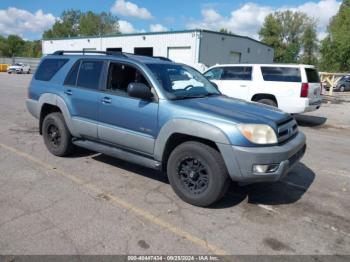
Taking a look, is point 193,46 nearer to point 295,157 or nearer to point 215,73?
point 215,73

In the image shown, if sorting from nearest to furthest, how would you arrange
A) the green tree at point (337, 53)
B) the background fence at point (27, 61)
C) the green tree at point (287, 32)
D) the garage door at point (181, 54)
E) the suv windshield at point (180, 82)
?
the suv windshield at point (180, 82), the garage door at point (181, 54), the green tree at point (337, 53), the background fence at point (27, 61), the green tree at point (287, 32)

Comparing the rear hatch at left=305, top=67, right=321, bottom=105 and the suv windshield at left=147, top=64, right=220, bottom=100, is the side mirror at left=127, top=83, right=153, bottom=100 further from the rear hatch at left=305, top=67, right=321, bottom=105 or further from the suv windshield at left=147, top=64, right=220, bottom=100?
the rear hatch at left=305, top=67, right=321, bottom=105

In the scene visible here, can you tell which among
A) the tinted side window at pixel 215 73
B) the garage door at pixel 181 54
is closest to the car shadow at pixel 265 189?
the tinted side window at pixel 215 73

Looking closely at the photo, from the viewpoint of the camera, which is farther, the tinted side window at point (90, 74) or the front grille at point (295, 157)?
the tinted side window at point (90, 74)

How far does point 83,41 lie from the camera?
36312 mm

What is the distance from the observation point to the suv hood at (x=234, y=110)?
3.86 metres

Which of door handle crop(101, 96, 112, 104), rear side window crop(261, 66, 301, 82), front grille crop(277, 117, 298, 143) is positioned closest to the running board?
door handle crop(101, 96, 112, 104)

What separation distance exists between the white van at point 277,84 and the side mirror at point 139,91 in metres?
6.79

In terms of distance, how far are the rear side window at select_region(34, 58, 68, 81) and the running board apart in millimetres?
1390

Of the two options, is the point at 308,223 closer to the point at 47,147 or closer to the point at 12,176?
the point at 12,176

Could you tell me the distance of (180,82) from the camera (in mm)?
4797

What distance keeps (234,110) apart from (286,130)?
28.3 inches

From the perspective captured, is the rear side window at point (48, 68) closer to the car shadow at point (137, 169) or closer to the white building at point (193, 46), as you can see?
the car shadow at point (137, 169)

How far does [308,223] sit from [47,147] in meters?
4.56
